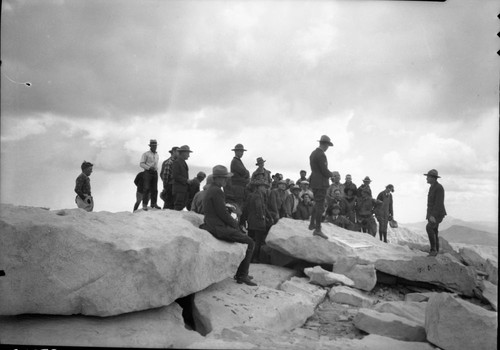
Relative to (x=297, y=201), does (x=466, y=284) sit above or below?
below

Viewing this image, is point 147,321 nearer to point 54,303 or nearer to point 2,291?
point 54,303

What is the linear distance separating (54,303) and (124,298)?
759 millimetres

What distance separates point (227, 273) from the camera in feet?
18.9

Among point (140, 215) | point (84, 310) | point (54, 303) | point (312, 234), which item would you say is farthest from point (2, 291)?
point (312, 234)

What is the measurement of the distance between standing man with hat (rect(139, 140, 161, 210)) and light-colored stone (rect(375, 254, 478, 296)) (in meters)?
5.79

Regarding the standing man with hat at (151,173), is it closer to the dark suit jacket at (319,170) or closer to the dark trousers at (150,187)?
the dark trousers at (150,187)

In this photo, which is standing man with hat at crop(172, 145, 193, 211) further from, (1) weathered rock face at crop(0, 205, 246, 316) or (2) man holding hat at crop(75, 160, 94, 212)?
(1) weathered rock face at crop(0, 205, 246, 316)

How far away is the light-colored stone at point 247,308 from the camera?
488cm

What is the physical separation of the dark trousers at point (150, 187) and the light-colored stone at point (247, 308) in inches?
140

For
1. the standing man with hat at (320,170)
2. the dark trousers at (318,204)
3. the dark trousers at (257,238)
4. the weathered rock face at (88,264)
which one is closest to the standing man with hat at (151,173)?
the dark trousers at (257,238)

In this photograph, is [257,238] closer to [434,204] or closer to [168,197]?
[168,197]

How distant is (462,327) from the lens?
463cm

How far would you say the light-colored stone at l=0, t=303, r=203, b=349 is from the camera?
12.5 feet

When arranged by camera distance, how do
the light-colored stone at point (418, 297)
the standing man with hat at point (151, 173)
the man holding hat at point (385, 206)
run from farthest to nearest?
the man holding hat at point (385, 206) < the standing man with hat at point (151, 173) < the light-colored stone at point (418, 297)
